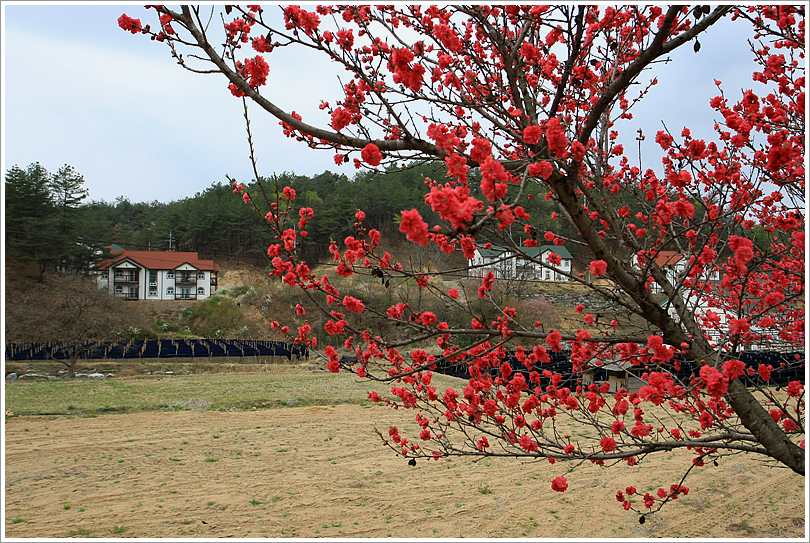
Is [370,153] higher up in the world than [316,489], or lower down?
higher up

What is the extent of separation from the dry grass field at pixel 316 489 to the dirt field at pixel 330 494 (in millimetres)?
Answer: 20

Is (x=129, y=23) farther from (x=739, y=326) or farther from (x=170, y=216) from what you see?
(x=170, y=216)

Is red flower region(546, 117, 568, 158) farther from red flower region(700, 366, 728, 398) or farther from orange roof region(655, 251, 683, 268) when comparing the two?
red flower region(700, 366, 728, 398)

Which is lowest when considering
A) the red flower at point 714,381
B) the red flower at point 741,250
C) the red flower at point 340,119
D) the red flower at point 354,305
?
the red flower at point 714,381

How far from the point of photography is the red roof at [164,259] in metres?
31.7

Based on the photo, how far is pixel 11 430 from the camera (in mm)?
8055

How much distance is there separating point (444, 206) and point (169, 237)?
36375mm

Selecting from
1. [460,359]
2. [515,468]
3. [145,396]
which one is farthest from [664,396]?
[145,396]

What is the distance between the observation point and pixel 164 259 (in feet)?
106

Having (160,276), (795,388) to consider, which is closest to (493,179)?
(795,388)

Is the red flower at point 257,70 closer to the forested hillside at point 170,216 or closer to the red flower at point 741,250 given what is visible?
the red flower at point 741,250

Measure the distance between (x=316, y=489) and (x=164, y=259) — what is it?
31236 mm

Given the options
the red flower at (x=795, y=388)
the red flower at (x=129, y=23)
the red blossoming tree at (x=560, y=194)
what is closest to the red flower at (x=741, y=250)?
the red blossoming tree at (x=560, y=194)

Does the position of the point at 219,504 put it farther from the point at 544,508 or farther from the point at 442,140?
the point at 442,140
